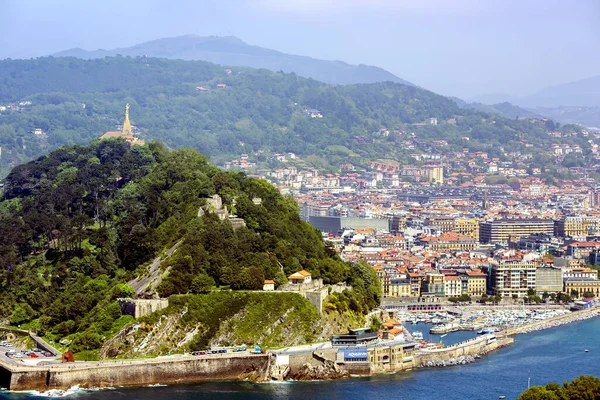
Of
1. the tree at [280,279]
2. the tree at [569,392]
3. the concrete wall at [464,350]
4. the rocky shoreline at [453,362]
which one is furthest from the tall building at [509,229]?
the tree at [569,392]

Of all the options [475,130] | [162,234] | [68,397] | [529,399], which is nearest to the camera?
[529,399]

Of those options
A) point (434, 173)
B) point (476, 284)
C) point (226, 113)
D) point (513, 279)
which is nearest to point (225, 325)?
point (476, 284)

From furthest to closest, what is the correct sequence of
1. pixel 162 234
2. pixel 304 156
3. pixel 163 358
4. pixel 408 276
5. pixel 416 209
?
pixel 304 156 → pixel 416 209 → pixel 408 276 → pixel 162 234 → pixel 163 358

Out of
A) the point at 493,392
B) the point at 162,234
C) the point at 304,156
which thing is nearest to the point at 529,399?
the point at 493,392

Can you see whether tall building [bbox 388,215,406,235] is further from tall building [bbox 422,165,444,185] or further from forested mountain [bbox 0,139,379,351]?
tall building [bbox 422,165,444,185]

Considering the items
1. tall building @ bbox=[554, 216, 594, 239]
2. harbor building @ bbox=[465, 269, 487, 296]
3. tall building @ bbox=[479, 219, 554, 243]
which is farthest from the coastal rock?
tall building @ bbox=[554, 216, 594, 239]

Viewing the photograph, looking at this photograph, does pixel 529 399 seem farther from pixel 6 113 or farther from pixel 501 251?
pixel 6 113

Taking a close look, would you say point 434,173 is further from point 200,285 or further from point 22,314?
point 200,285
